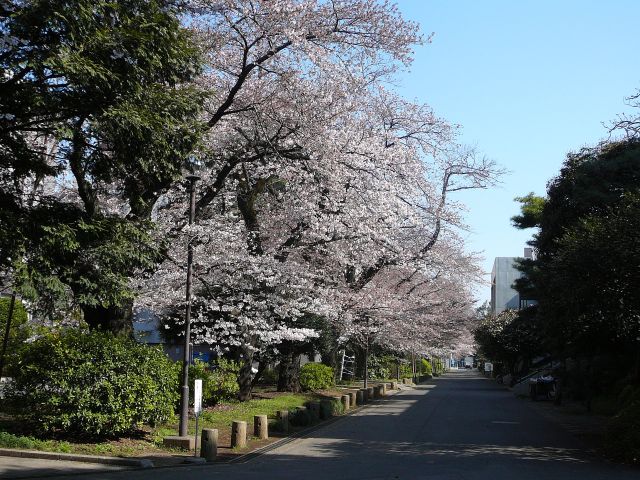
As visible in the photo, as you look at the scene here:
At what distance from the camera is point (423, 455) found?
15.3 meters

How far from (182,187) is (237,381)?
25.1 feet

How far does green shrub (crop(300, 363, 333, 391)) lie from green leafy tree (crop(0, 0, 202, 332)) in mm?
20002

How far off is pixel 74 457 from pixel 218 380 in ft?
30.3

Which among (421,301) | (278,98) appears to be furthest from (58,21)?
(421,301)

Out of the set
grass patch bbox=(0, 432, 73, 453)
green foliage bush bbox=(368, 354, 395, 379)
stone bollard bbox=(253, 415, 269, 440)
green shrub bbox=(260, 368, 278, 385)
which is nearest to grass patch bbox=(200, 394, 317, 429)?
stone bollard bbox=(253, 415, 269, 440)

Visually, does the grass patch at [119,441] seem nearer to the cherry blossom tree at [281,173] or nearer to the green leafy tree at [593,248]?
the cherry blossom tree at [281,173]

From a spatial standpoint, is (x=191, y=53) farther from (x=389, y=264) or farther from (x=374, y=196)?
(x=389, y=264)

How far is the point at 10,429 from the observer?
14.4 meters

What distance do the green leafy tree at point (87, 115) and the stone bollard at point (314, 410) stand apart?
1176 centimetres

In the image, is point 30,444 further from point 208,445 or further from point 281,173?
point 281,173

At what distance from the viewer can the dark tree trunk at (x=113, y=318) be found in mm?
16281

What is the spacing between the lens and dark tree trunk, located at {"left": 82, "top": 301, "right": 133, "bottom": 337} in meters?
16.3

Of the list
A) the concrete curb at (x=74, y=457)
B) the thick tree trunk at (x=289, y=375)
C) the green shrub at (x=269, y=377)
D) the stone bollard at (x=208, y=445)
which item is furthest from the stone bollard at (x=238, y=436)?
the green shrub at (x=269, y=377)

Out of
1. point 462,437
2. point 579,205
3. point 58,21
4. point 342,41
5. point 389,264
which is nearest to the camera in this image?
point 58,21
